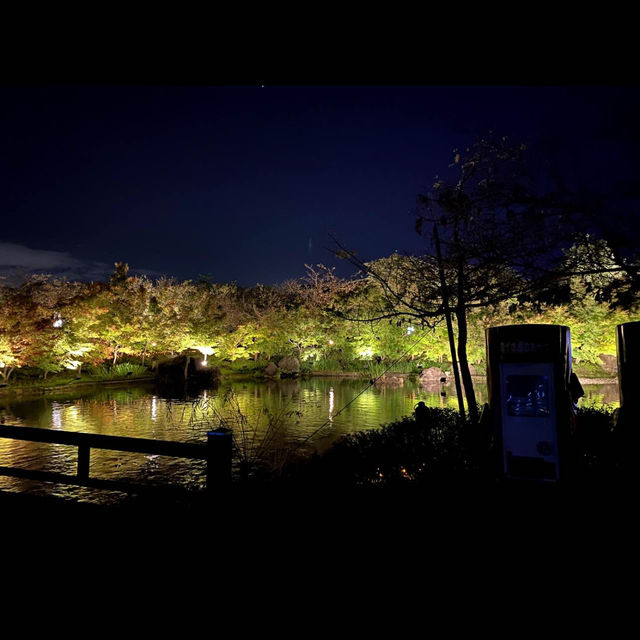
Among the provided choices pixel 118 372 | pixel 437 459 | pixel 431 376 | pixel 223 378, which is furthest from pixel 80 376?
pixel 437 459

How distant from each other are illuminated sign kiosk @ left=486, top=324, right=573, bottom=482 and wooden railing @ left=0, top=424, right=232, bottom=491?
3.03 m

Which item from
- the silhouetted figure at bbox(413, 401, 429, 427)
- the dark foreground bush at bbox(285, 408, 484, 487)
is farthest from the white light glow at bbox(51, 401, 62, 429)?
the silhouetted figure at bbox(413, 401, 429, 427)

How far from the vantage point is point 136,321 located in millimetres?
23078

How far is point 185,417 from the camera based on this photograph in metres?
12.7

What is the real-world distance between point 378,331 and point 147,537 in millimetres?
22118

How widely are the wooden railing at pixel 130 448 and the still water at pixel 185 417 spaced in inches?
59.8

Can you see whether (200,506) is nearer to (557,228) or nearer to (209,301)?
(557,228)

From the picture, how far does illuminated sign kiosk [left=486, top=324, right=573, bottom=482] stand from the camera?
15.9 feet

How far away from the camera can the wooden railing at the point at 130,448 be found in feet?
13.7

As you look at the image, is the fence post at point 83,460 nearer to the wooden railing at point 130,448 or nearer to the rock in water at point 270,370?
the wooden railing at point 130,448

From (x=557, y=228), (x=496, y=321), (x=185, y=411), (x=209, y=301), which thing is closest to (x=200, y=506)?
(x=557, y=228)

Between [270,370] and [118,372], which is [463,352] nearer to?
[270,370]

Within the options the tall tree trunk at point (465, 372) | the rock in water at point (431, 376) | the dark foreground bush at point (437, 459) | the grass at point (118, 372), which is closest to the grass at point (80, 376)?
the grass at point (118, 372)

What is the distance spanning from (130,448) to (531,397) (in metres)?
4.23
